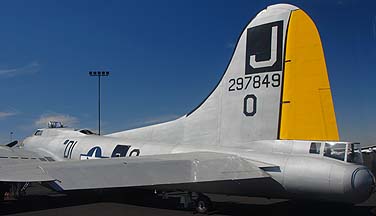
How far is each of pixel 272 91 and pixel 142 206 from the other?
6072mm

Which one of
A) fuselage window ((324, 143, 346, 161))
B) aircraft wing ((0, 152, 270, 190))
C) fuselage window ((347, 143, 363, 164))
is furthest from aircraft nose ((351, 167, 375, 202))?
aircraft wing ((0, 152, 270, 190))

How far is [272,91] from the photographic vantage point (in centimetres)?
1103

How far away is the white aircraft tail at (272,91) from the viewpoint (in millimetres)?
10469

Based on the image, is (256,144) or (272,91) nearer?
(256,144)

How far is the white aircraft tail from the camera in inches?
412

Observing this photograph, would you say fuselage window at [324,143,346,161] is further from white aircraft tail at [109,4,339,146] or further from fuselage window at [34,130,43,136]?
fuselage window at [34,130,43,136]

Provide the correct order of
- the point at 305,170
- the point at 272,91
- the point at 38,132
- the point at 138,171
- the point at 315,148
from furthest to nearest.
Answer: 1. the point at 38,132
2. the point at 272,91
3. the point at 315,148
4. the point at 305,170
5. the point at 138,171

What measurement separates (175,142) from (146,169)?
Answer: 3.79m

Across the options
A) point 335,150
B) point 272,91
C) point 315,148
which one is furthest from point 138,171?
point 335,150

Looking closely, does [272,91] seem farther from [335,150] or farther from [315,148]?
[335,150]

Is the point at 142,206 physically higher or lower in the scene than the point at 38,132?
lower

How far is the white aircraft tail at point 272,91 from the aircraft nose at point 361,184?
1.51 meters

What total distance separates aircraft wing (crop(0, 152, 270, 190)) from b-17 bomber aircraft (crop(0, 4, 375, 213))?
0.08ft

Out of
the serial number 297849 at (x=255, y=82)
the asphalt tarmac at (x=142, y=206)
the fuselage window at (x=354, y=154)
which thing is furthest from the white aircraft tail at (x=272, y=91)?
the asphalt tarmac at (x=142, y=206)
